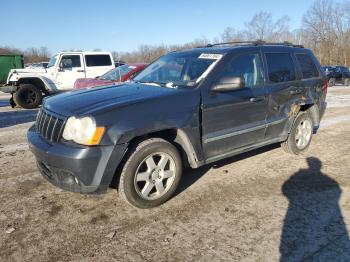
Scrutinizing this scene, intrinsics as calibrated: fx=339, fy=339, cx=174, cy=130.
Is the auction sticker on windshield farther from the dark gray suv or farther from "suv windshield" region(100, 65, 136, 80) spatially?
"suv windshield" region(100, 65, 136, 80)

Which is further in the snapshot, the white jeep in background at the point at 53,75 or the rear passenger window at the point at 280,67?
the white jeep in background at the point at 53,75

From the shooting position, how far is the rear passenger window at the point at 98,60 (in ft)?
42.9

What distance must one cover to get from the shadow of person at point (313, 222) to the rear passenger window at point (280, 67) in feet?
4.85

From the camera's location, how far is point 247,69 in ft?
15.4

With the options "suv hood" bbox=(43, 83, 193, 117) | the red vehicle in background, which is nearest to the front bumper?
"suv hood" bbox=(43, 83, 193, 117)

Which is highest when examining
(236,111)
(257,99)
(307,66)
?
(307,66)

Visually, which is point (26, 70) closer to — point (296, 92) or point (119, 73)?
point (119, 73)

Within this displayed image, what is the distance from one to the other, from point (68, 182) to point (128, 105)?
3.28 feet

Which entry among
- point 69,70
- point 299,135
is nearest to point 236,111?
point 299,135

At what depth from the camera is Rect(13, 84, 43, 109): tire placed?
11.9 meters

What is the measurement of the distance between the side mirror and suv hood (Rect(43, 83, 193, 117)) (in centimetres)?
43

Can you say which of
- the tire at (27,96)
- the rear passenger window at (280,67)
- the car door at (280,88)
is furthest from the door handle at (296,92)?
the tire at (27,96)

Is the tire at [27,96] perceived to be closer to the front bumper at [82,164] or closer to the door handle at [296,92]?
the front bumper at [82,164]

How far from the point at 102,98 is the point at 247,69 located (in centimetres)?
210
